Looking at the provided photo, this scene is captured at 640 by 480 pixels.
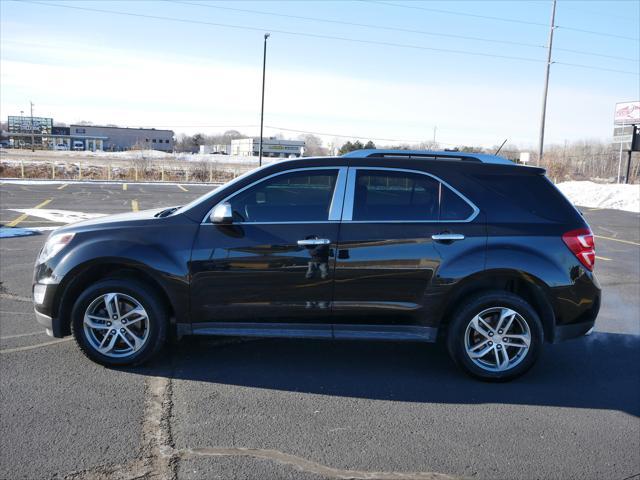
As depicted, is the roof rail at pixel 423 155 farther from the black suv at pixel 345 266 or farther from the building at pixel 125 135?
the building at pixel 125 135

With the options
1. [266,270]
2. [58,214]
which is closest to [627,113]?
[58,214]

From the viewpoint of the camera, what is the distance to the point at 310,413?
164 inches

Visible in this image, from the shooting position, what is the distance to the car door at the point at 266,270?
4742 mm

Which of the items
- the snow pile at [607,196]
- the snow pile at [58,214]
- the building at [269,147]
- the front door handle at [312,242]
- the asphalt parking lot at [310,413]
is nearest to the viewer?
the asphalt parking lot at [310,413]

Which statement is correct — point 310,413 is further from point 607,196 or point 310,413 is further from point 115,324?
point 607,196

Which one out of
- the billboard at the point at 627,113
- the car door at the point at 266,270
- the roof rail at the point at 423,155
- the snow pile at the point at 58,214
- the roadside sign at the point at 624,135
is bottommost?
the snow pile at the point at 58,214

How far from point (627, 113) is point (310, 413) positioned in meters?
42.4

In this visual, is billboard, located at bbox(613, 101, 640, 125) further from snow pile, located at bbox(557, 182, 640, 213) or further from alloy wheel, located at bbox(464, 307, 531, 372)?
alloy wheel, located at bbox(464, 307, 531, 372)

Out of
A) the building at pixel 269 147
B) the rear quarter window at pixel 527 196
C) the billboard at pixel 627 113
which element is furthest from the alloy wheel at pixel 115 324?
the billboard at pixel 627 113

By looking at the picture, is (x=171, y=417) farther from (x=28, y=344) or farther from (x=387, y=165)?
(x=387, y=165)

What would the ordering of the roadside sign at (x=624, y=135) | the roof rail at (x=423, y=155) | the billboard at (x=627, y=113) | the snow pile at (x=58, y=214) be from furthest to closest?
the billboard at (x=627, y=113)
the roadside sign at (x=624, y=135)
the snow pile at (x=58, y=214)
the roof rail at (x=423, y=155)

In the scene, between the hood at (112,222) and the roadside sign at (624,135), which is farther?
the roadside sign at (624,135)

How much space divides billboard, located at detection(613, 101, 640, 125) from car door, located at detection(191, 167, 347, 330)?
40.8 meters

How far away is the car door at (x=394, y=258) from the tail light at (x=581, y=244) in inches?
28.4
